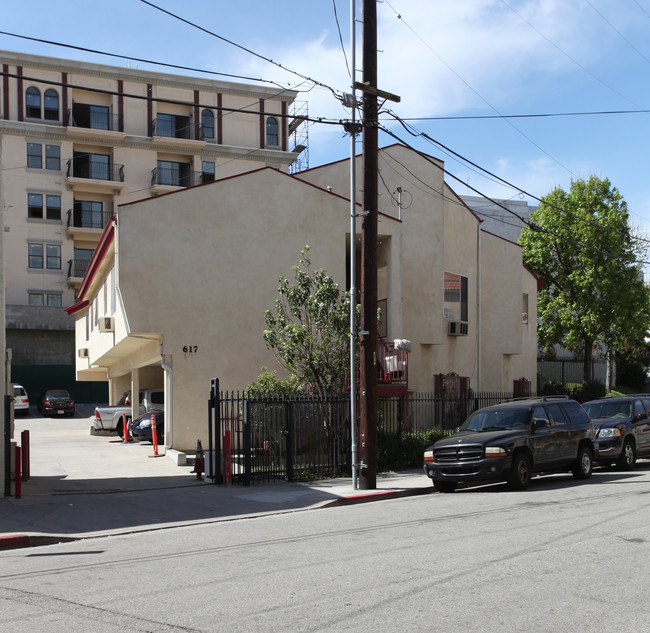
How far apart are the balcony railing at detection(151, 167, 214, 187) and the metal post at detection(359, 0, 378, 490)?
4115cm

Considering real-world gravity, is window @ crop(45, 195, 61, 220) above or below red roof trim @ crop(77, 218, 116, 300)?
above

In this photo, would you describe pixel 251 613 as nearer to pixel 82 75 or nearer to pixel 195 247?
pixel 195 247

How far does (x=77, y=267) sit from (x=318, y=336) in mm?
37803

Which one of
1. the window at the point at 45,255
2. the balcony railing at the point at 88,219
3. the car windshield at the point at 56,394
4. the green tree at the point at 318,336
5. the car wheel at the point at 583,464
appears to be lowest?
the car wheel at the point at 583,464

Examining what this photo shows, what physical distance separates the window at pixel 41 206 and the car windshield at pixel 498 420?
43.1 m

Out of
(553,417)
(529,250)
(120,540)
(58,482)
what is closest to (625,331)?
(529,250)

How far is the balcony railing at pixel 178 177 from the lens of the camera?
55.3 m

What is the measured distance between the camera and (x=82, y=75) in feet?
170

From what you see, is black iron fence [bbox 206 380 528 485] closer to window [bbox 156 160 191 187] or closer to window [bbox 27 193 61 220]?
window [bbox 27 193 61 220]

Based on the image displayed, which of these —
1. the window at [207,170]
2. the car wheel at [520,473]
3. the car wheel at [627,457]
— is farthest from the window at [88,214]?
the car wheel at [520,473]

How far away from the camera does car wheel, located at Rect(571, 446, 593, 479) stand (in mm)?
16344

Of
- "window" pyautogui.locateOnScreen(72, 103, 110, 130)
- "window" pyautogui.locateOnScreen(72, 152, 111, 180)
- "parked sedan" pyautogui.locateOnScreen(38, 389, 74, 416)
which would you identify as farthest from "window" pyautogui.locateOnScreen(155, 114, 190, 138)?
"parked sedan" pyautogui.locateOnScreen(38, 389, 74, 416)

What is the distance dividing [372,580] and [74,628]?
2.69 m

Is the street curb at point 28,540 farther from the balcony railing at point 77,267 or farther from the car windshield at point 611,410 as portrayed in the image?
the balcony railing at point 77,267
